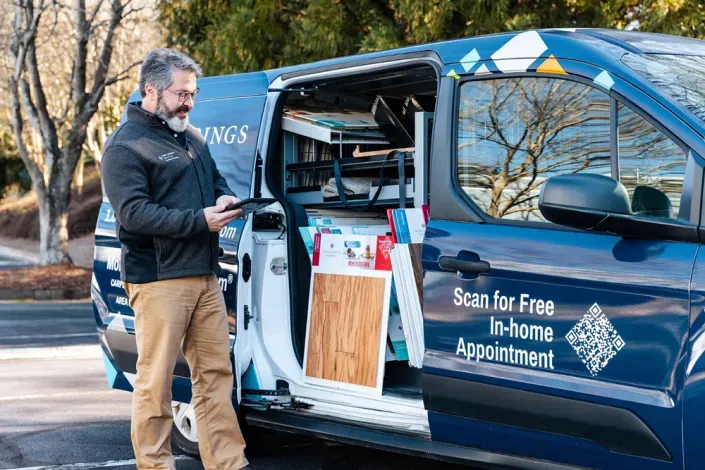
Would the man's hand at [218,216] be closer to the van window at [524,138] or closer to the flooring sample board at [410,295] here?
the flooring sample board at [410,295]

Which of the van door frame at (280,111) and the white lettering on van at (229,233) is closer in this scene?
the van door frame at (280,111)

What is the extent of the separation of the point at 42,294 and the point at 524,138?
16525 millimetres

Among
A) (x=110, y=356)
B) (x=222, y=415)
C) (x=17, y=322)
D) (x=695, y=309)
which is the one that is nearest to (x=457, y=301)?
(x=695, y=309)

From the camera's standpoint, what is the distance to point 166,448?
15.2 ft

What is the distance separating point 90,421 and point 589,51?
4.42 metres

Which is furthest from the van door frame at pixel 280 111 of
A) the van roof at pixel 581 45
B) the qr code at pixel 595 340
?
the qr code at pixel 595 340

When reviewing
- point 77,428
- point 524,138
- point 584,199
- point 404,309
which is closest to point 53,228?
point 77,428

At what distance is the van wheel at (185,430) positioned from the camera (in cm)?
559

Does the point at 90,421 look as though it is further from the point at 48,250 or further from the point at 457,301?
the point at 48,250

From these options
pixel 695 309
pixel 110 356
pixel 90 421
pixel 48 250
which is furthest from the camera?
pixel 48 250

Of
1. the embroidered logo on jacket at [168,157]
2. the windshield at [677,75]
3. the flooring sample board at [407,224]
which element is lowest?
the flooring sample board at [407,224]

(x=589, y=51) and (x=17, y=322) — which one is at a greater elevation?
(x=589, y=51)

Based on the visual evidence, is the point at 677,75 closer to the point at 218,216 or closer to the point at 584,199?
the point at 584,199

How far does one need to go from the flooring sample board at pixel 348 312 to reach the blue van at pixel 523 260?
9cm
